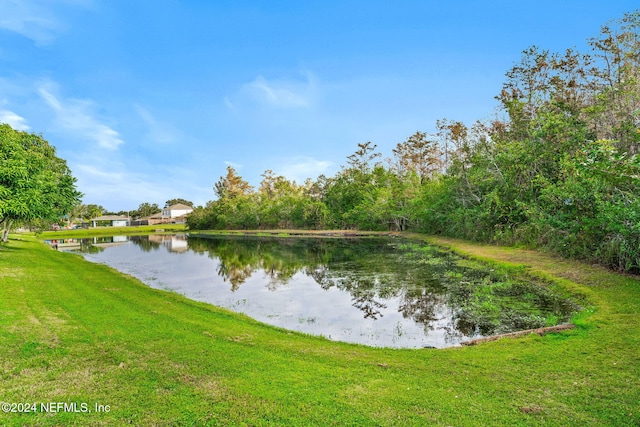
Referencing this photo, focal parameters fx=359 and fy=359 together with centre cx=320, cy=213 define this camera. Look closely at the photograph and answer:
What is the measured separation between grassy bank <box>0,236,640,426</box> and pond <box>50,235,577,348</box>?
185 cm

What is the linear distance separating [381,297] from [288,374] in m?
9.57

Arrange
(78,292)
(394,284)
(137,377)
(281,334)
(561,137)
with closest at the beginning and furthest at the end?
(137,377) → (281,334) → (78,292) → (394,284) → (561,137)


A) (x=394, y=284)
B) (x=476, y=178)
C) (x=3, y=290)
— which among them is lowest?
(x=394, y=284)

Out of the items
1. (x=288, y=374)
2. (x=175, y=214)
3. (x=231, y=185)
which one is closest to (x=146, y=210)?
(x=175, y=214)

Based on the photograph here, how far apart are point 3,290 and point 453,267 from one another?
65.7 feet

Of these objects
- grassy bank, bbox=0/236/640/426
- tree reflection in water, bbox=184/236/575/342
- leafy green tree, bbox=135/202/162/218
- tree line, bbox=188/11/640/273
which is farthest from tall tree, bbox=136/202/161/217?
grassy bank, bbox=0/236/640/426

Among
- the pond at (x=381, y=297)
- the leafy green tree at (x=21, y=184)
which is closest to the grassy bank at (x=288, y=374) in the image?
the pond at (x=381, y=297)

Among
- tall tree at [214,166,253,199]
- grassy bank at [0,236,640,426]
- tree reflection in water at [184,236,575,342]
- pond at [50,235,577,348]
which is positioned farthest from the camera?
tall tree at [214,166,253,199]

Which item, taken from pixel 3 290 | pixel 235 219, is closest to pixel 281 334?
pixel 3 290

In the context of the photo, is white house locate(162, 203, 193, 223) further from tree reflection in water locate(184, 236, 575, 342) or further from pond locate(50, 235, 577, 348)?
pond locate(50, 235, 577, 348)

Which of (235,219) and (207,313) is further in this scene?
(235,219)

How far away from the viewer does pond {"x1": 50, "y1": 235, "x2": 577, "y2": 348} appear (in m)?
10.5

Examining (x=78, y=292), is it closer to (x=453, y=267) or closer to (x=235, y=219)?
(x=453, y=267)

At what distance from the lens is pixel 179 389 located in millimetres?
5227
